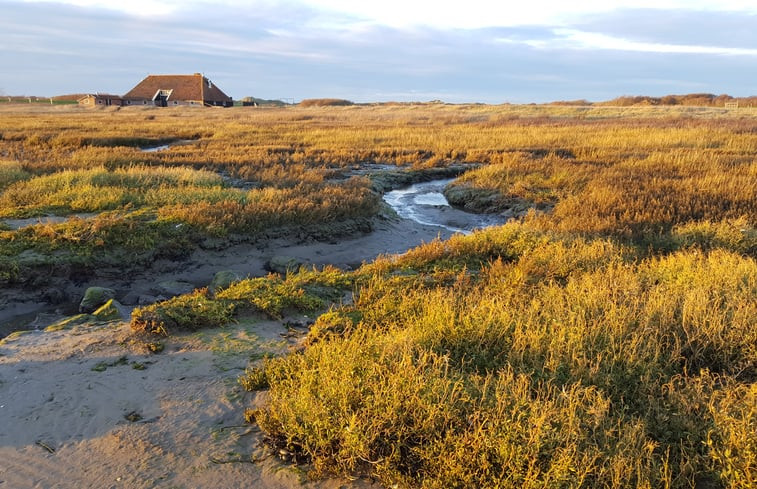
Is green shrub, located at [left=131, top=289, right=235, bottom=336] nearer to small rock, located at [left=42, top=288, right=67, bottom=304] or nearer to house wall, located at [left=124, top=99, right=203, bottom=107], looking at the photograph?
small rock, located at [left=42, top=288, right=67, bottom=304]

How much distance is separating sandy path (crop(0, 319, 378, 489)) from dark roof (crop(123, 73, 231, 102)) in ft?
218

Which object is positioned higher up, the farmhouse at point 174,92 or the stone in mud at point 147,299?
the farmhouse at point 174,92

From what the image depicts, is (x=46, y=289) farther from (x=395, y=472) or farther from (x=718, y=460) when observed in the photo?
(x=718, y=460)

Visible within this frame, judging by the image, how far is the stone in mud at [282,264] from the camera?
10.3 metres

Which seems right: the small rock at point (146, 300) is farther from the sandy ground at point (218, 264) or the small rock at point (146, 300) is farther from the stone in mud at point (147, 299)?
the sandy ground at point (218, 264)

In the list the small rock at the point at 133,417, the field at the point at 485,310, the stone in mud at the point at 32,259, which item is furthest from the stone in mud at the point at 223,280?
the small rock at the point at 133,417

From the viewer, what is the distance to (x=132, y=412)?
4.67 meters

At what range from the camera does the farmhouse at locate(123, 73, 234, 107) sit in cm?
6694

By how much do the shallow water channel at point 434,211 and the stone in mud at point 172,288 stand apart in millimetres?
7185

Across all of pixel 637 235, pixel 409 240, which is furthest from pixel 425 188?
pixel 637 235

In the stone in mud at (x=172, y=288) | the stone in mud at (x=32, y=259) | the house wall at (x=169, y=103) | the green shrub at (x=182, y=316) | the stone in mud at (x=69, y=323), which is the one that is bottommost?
the stone in mud at (x=172, y=288)

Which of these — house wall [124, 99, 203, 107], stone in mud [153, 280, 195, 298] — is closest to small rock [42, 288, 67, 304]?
stone in mud [153, 280, 195, 298]

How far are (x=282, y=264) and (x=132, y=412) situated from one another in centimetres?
589

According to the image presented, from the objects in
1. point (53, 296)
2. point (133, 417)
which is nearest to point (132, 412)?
point (133, 417)
